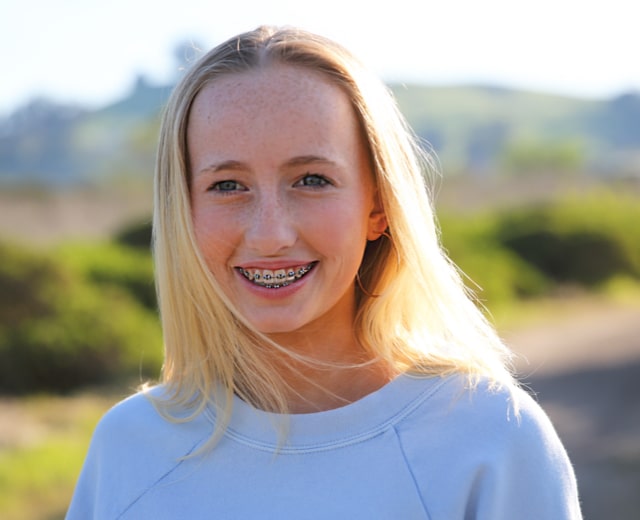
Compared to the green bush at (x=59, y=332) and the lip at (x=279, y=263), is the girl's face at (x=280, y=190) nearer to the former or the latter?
the lip at (x=279, y=263)

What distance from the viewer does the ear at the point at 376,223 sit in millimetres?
1818

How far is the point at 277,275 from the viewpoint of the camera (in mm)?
1707

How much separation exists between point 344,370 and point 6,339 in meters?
7.10

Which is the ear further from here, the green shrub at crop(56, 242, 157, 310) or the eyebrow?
the green shrub at crop(56, 242, 157, 310)

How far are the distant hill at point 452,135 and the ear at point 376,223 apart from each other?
16995mm

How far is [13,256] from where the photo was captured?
29.3 feet

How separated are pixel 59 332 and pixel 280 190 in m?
7.19

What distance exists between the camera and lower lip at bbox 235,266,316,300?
1.71 meters

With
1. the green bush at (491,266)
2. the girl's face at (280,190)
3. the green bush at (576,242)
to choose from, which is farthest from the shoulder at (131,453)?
the green bush at (576,242)

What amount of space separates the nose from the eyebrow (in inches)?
2.3

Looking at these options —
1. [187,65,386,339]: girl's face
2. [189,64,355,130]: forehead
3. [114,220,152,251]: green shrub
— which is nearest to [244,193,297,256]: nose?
[187,65,386,339]: girl's face

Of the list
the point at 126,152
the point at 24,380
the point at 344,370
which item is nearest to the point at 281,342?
the point at 344,370

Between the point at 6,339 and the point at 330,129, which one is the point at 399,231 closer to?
the point at 330,129

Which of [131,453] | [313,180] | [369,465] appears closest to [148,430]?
[131,453]
